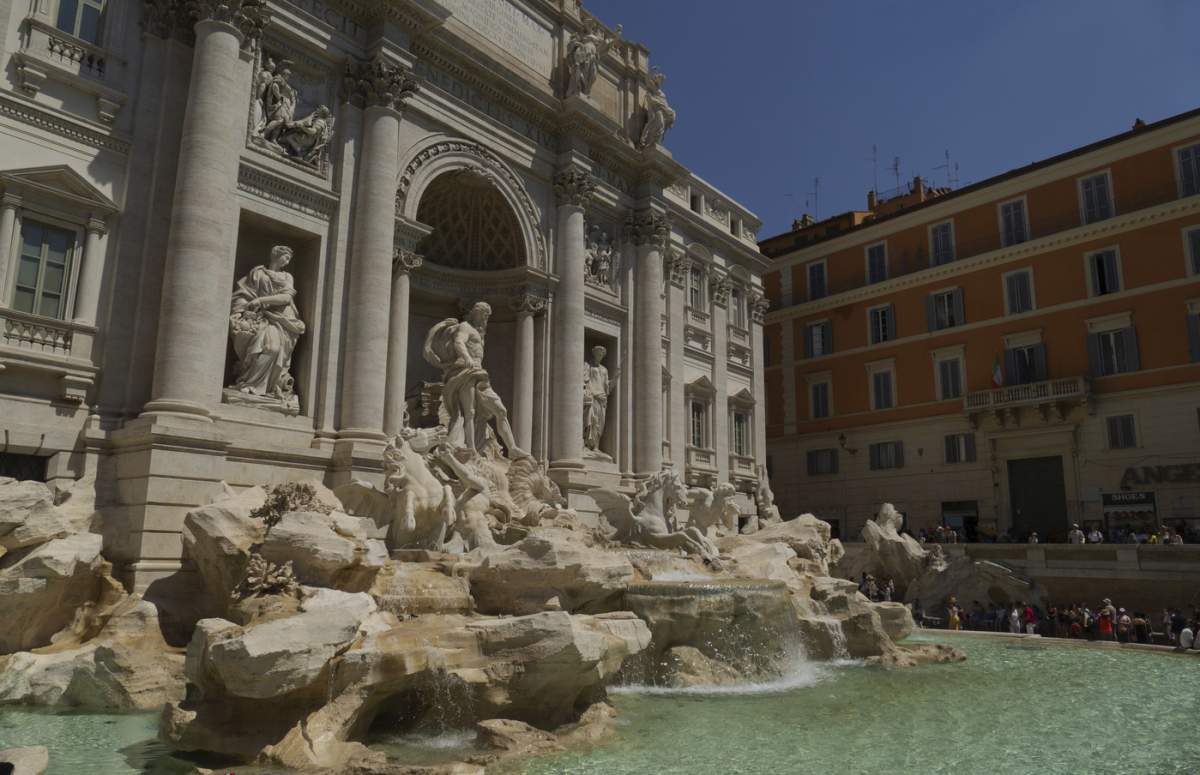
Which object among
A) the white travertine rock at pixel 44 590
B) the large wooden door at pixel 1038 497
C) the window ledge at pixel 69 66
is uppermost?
the window ledge at pixel 69 66

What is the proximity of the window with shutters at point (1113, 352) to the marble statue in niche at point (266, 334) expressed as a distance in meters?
23.9

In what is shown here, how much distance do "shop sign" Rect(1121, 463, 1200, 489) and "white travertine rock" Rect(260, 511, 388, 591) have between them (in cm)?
2379

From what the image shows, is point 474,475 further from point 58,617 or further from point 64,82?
point 64,82

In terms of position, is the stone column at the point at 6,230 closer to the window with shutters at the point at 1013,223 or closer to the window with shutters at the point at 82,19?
the window with shutters at the point at 82,19

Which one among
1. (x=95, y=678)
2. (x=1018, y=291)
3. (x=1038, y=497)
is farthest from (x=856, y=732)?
(x=1018, y=291)

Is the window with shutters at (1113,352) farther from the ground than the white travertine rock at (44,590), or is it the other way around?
the window with shutters at (1113,352)

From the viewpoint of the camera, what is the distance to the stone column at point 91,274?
12.9m

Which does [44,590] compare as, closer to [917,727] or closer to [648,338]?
[917,727]

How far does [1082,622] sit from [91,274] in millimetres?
20866

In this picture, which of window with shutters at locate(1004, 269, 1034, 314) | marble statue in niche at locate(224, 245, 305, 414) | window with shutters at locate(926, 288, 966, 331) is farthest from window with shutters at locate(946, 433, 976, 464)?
marble statue in niche at locate(224, 245, 305, 414)

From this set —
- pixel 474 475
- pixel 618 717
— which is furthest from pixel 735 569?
pixel 618 717

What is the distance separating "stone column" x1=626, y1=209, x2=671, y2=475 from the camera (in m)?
22.8

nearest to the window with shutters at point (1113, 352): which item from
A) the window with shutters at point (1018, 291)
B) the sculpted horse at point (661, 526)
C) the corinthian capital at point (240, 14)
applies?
the window with shutters at point (1018, 291)

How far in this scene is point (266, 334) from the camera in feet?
47.9
